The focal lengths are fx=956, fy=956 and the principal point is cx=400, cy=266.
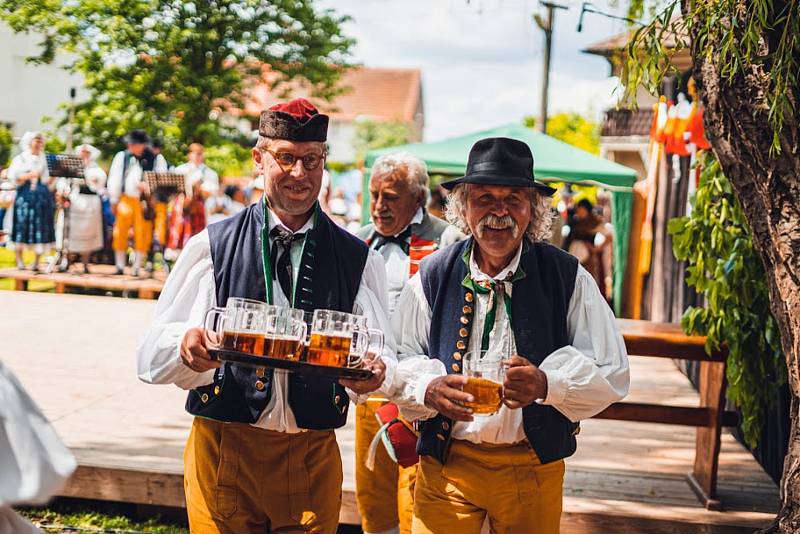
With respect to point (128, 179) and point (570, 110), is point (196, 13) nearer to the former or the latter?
point (128, 179)

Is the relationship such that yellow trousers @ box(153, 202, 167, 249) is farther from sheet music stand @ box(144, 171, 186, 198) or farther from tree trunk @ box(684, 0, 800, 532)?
tree trunk @ box(684, 0, 800, 532)

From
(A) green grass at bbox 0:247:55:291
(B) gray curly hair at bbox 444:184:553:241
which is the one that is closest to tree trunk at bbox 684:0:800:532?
(B) gray curly hair at bbox 444:184:553:241

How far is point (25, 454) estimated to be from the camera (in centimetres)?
160

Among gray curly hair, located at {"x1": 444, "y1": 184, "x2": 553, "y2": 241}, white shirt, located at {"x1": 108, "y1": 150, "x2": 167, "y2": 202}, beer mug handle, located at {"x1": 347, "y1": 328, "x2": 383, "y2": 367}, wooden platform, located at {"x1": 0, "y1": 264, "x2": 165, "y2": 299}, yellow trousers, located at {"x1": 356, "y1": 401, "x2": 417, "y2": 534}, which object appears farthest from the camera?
white shirt, located at {"x1": 108, "y1": 150, "x2": 167, "y2": 202}

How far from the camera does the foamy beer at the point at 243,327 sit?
234 cm

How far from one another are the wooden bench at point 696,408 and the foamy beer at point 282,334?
8.25ft

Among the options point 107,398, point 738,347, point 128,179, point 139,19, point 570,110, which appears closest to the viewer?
point 738,347

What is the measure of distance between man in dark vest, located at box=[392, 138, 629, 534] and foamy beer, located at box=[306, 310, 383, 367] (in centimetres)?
28

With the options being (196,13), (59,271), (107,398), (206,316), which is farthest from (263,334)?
(196,13)

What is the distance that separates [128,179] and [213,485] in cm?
1063

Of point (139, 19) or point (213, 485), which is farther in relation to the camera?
point (139, 19)

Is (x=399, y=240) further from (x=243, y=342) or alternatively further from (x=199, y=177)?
(x=199, y=177)

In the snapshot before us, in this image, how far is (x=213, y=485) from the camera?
2.74m

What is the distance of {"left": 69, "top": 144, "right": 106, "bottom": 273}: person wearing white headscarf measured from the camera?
1335 centimetres
